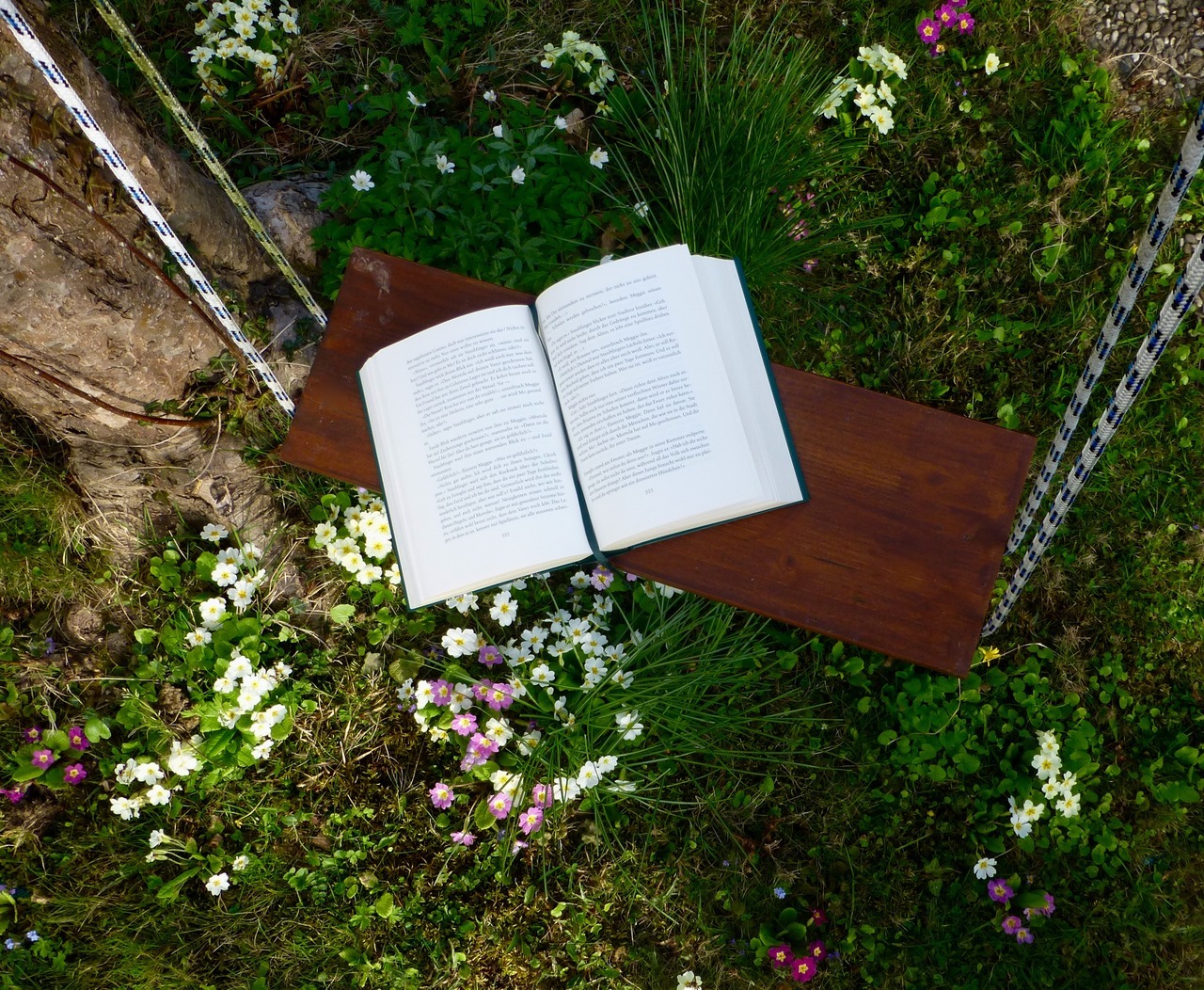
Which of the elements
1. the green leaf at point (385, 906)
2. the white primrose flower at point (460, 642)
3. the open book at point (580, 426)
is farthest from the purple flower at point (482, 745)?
the open book at point (580, 426)

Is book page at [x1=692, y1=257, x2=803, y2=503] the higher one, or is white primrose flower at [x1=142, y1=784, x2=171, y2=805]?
book page at [x1=692, y1=257, x2=803, y2=503]

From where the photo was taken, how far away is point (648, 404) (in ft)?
5.69

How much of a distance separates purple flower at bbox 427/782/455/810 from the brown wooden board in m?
1.05

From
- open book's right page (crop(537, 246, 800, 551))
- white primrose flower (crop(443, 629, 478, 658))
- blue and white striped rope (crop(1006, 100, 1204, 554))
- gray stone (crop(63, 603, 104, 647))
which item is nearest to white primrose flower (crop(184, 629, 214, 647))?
gray stone (crop(63, 603, 104, 647))

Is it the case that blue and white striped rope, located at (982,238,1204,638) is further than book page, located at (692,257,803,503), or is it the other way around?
book page, located at (692,257,803,503)

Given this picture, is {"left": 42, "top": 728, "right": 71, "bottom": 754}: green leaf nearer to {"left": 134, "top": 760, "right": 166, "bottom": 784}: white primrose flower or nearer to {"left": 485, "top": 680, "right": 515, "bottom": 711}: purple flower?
{"left": 134, "top": 760, "right": 166, "bottom": 784}: white primrose flower

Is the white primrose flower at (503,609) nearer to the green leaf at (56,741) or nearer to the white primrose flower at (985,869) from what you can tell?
the green leaf at (56,741)

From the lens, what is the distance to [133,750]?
103 inches

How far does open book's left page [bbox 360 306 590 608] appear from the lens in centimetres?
174

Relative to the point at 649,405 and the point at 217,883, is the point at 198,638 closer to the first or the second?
the point at 217,883

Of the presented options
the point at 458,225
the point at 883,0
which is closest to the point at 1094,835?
the point at 458,225

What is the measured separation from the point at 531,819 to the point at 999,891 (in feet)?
4.53

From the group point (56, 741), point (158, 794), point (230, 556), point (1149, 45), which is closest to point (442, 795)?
point (158, 794)

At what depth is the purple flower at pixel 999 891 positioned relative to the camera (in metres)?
2.50
